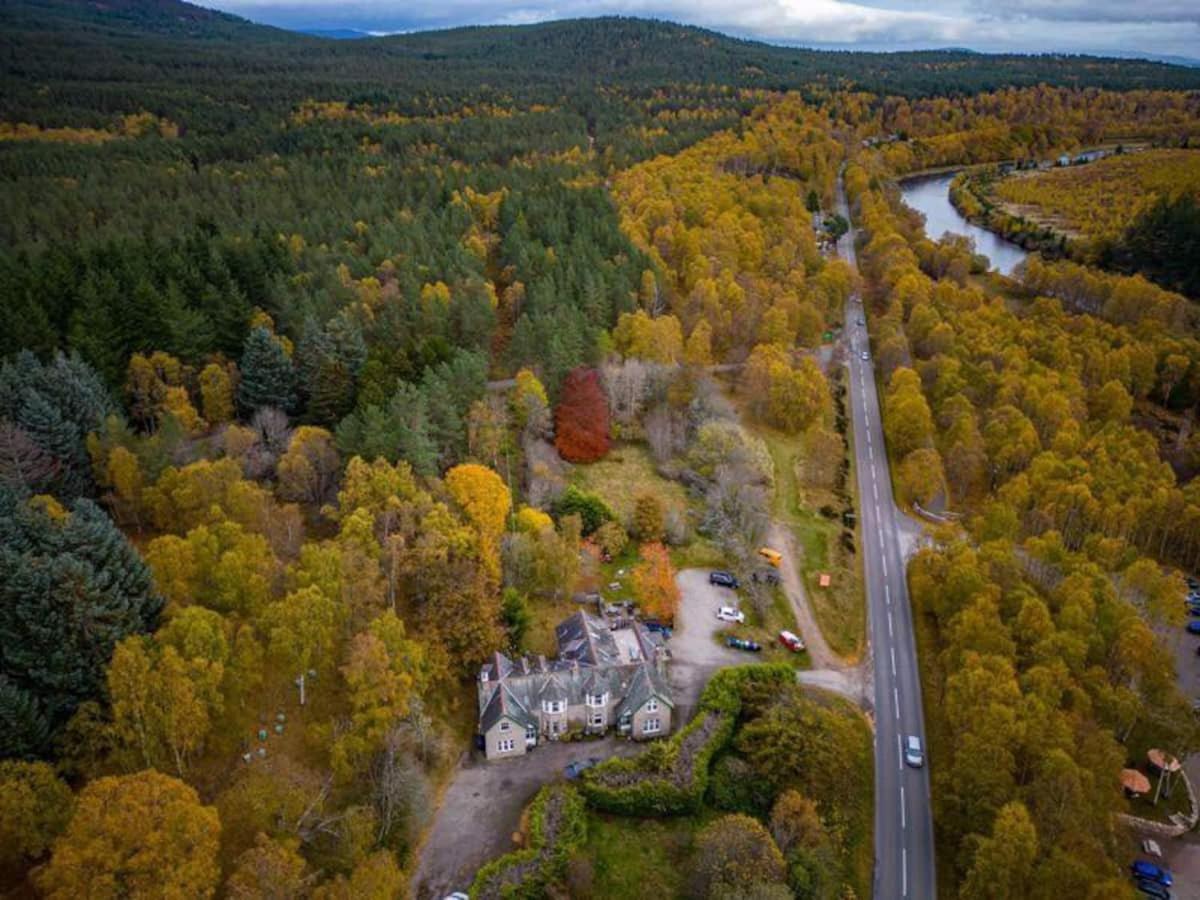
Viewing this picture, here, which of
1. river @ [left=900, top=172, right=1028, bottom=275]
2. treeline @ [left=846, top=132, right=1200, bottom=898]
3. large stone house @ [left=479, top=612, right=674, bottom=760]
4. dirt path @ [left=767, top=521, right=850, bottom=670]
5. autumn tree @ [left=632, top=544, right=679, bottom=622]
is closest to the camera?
treeline @ [left=846, top=132, right=1200, bottom=898]

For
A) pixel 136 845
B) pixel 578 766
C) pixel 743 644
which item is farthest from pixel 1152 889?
pixel 136 845

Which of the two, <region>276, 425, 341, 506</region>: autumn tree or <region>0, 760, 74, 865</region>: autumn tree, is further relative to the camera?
<region>276, 425, 341, 506</region>: autumn tree

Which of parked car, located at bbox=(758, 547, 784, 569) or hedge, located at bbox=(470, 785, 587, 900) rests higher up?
hedge, located at bbox=(470, 785, 587, 900)

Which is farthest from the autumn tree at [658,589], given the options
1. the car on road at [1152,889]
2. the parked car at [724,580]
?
the car on road at [1152,889]

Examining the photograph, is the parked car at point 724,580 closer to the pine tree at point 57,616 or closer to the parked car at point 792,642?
the parked car at point 792,642

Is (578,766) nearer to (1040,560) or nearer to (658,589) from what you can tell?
(658,589)

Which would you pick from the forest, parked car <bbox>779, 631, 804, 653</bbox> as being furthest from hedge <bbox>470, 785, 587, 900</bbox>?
parked car <bbox>779, 631, 804, 653</bbox>

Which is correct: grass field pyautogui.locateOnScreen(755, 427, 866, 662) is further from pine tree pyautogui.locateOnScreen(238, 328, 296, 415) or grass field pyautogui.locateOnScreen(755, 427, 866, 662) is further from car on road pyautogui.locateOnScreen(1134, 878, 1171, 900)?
pine tree pyautogui.locateOnScreen(238, 328, 296, 415)
